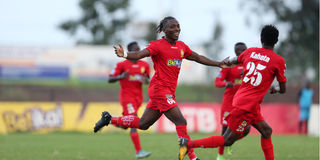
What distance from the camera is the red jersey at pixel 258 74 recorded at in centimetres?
691

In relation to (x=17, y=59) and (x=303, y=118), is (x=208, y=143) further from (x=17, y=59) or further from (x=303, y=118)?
(x=17, y=59)

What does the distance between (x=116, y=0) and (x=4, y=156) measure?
161 ft

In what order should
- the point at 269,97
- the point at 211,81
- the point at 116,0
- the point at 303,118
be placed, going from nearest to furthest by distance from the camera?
1. the point at 303,118
2. the point at 269,97
3. the point at 211,81
4. the point at 116,0

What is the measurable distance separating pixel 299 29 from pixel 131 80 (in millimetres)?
34326

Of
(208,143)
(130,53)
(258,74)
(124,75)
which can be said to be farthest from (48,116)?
(258,74)

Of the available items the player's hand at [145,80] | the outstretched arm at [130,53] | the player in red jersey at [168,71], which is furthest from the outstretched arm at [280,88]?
the player's hand at [145,80]

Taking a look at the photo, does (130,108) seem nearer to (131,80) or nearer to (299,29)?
(131,80)

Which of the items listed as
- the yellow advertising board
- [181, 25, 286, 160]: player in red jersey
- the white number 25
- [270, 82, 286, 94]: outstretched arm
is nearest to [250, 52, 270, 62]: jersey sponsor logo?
[181, 25, 286, 160]: player in red jersey

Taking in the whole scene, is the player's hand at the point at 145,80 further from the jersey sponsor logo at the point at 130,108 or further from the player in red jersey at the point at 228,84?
the player in red jersey at the point at 228,84

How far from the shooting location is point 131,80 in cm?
1145

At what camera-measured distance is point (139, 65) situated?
11648 mm

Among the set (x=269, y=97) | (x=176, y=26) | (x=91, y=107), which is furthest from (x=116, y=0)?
(x=176, y=26)

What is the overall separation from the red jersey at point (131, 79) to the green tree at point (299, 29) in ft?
109

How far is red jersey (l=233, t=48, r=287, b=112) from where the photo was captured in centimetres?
691
